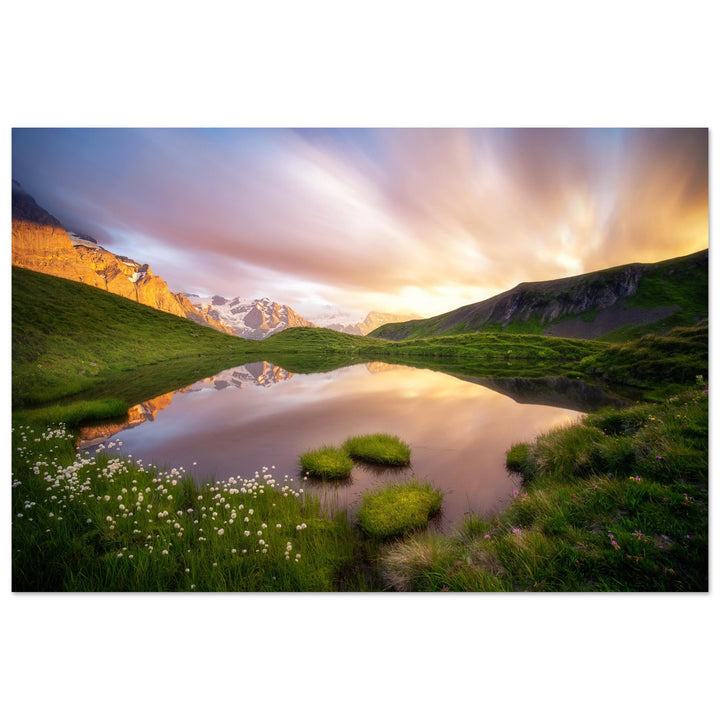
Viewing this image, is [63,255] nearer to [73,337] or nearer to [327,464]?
[73,337]

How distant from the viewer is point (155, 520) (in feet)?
14.3

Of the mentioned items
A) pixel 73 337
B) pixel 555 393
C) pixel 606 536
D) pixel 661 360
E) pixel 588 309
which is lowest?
pixel 606 536

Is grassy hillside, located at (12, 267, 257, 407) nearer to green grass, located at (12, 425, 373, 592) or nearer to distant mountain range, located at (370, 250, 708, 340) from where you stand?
green grass, located at (12, 425, 373, 592)

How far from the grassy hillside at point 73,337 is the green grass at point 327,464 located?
659 cm

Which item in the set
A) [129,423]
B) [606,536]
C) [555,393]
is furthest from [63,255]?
[555,393]

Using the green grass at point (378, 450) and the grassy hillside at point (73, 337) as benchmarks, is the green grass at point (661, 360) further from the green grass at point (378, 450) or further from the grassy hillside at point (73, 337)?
the grassy hillside at point (73, 337)

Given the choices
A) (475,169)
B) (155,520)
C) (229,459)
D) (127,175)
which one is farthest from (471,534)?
(127,175)

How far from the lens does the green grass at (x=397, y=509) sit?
4.72m

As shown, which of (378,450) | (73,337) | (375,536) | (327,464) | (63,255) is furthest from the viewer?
(73,337)

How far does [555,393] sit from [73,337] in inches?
986

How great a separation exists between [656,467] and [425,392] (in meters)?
13.6

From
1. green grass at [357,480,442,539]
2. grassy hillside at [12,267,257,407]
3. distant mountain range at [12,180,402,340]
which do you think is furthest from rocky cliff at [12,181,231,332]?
green grass at [357,480,442,539]

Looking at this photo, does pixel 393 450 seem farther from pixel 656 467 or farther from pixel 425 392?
pixel 425 392

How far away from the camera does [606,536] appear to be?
325 centimetres
